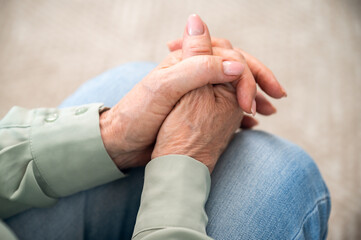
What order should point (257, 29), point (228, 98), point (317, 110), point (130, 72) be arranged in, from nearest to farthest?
point (228, 98), point (130, 72), point (317, 110), point (257, 29)

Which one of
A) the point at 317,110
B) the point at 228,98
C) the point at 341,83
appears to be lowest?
the point at 317,110

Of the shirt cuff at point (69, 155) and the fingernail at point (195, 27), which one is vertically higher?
the fingernail at point (195, 27)

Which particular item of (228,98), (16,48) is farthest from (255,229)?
(16,48)

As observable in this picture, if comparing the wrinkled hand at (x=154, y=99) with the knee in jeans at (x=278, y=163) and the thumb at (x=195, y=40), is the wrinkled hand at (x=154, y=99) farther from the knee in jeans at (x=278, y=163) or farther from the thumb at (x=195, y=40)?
the knee in jeans at (x=278, y=163)

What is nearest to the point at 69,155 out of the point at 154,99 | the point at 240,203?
the point at 154,99

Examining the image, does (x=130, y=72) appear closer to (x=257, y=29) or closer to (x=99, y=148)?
(x=99, y=148)

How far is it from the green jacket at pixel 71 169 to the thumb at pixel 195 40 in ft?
0.78

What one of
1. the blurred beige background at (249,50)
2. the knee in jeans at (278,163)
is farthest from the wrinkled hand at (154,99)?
the blurred beige background at (249,50)

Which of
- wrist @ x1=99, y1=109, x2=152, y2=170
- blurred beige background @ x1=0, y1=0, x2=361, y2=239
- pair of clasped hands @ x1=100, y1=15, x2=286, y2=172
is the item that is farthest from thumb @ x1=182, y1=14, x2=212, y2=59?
blurred beige background @ x1=0, y1=0, x2=361, y2=239

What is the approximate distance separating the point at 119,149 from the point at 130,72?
265 mm

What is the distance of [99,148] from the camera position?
566 mm

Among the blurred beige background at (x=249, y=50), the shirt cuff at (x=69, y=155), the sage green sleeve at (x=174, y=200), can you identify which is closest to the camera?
the sage green sleeve at (x=174, y=200)

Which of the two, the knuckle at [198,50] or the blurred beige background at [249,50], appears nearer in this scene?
the knuckle at [198,50]

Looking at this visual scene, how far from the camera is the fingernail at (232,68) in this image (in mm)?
583
